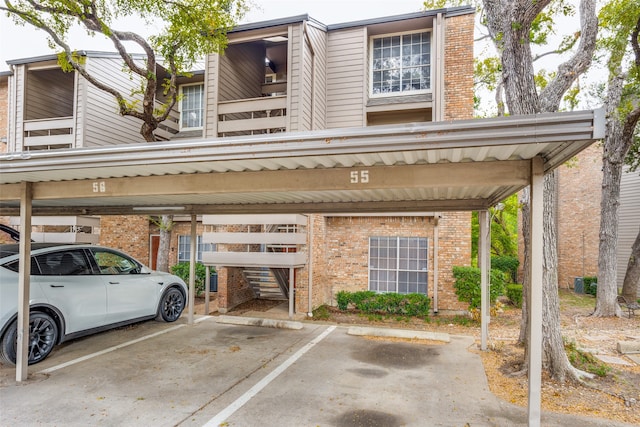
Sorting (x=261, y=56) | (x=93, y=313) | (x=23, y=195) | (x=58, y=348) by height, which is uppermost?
(x=261, y=56)

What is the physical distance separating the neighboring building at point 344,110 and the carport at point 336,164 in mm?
5475

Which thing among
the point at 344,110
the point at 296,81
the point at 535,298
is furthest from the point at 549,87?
the point at 344,110

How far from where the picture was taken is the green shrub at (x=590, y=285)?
49.2 feet

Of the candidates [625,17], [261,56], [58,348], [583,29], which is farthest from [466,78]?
[58,348]

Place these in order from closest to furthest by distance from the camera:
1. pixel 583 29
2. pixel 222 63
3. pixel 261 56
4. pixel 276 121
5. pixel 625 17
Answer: pixel 583 29, pixel 625 17, pixel 276 121, pixel 222 63, pixel 261 56

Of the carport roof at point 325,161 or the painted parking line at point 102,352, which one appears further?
the painted parking line at point 102,352

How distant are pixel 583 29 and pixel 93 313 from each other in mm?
9905

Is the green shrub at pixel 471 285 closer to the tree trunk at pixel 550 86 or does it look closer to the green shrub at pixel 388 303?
the green shrub at pixel 388 303

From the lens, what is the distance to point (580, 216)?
1697 cm

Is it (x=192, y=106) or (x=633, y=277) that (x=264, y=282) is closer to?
(x=192, y=106)

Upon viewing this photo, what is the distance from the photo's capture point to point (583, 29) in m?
6.98

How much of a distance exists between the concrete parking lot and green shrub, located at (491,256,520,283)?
35.1ft

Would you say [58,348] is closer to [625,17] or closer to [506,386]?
[506,386]

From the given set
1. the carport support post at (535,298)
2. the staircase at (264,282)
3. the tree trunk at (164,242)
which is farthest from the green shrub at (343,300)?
the carport support post at (535,298)
